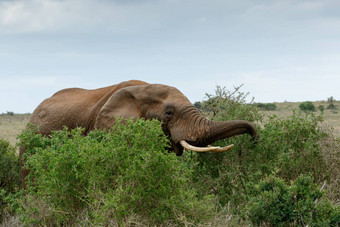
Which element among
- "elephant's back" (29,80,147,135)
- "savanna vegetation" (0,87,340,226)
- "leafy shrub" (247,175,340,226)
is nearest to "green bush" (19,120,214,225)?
"savanna vegetation" (0,87,340,226)

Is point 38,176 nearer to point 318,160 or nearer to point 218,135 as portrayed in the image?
point 218,135

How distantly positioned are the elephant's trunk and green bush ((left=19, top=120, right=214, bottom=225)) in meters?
2.05

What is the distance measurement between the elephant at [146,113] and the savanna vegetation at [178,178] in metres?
0.48

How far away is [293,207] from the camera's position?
7.12 meters

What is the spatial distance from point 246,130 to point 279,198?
1.52m

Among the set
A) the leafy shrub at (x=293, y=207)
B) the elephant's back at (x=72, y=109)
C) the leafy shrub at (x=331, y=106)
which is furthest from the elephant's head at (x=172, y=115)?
the leafy shrub at (x=331, y=106)

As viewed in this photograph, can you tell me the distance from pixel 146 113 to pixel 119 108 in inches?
21.0

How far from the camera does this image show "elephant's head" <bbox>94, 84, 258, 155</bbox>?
27.4ft

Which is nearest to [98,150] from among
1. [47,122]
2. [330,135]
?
[47,122]

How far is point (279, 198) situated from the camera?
725 centimetres

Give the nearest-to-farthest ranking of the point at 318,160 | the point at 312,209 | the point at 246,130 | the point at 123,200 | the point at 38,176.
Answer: the point at 123,200 < the point at 312,209 < the point at 38,176 < the point at 246,130 < the point at 318,160

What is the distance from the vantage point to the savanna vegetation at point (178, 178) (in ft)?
19.7

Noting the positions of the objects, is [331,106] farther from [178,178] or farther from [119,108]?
[178,178]

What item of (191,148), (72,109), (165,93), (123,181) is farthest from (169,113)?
(123,181)
